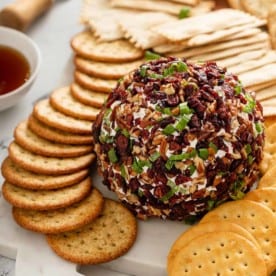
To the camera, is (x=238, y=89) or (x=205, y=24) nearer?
(x=238, y=89)

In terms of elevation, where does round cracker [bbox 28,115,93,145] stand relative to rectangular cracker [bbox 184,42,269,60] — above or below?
below

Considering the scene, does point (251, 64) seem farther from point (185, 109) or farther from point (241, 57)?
point (185, 109)

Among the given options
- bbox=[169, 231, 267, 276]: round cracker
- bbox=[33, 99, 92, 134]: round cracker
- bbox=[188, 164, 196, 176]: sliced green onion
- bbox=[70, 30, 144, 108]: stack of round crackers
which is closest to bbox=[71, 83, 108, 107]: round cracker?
bbox=[70, 30, 144, 108]: stack of round crackers

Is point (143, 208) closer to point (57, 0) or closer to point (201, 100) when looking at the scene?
point (201, 100)

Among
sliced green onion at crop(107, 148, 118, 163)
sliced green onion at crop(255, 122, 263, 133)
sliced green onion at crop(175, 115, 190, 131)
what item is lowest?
sliced green onion at crop(107, 148, 118, 163)

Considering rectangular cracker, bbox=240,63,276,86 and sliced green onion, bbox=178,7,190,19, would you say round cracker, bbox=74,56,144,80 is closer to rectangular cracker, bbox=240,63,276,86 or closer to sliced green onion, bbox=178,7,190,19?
sliced green onion, bbox=178,7,190,19

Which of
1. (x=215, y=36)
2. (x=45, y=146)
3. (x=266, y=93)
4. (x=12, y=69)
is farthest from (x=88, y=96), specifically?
(x=266, y=93)

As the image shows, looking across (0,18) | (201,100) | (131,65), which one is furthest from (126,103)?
(0,18)
